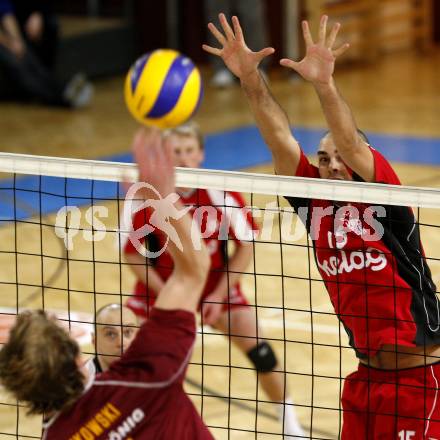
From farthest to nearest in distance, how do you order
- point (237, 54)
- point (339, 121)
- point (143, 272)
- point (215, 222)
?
point (215, 222)
point (143, 272)
point (237, 54)
point (339, 121)

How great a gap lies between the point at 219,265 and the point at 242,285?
1.89 m

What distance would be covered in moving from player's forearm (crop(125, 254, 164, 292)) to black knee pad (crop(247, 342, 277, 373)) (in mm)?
623

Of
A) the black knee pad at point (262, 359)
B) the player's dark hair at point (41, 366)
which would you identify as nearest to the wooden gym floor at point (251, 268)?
the black knee pad at point (262, 359)

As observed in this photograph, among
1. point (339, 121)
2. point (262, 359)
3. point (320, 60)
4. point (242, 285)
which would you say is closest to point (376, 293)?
point (339, 121)

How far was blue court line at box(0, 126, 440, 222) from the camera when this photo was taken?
977 cm

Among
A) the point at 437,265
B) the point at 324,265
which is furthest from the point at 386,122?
the point at 324,265

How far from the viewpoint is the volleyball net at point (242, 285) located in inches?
173

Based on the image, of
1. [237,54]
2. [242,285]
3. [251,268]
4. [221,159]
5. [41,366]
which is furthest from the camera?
[221,159]

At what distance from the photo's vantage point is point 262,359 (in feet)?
18.9

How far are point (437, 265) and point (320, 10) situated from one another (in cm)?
777

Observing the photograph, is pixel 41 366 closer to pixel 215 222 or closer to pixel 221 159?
pixel 215 222

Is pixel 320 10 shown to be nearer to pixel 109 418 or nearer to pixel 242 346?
pixel 242 346

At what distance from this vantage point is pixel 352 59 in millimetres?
16328

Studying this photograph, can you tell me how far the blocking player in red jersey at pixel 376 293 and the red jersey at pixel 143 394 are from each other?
4.57 ft
